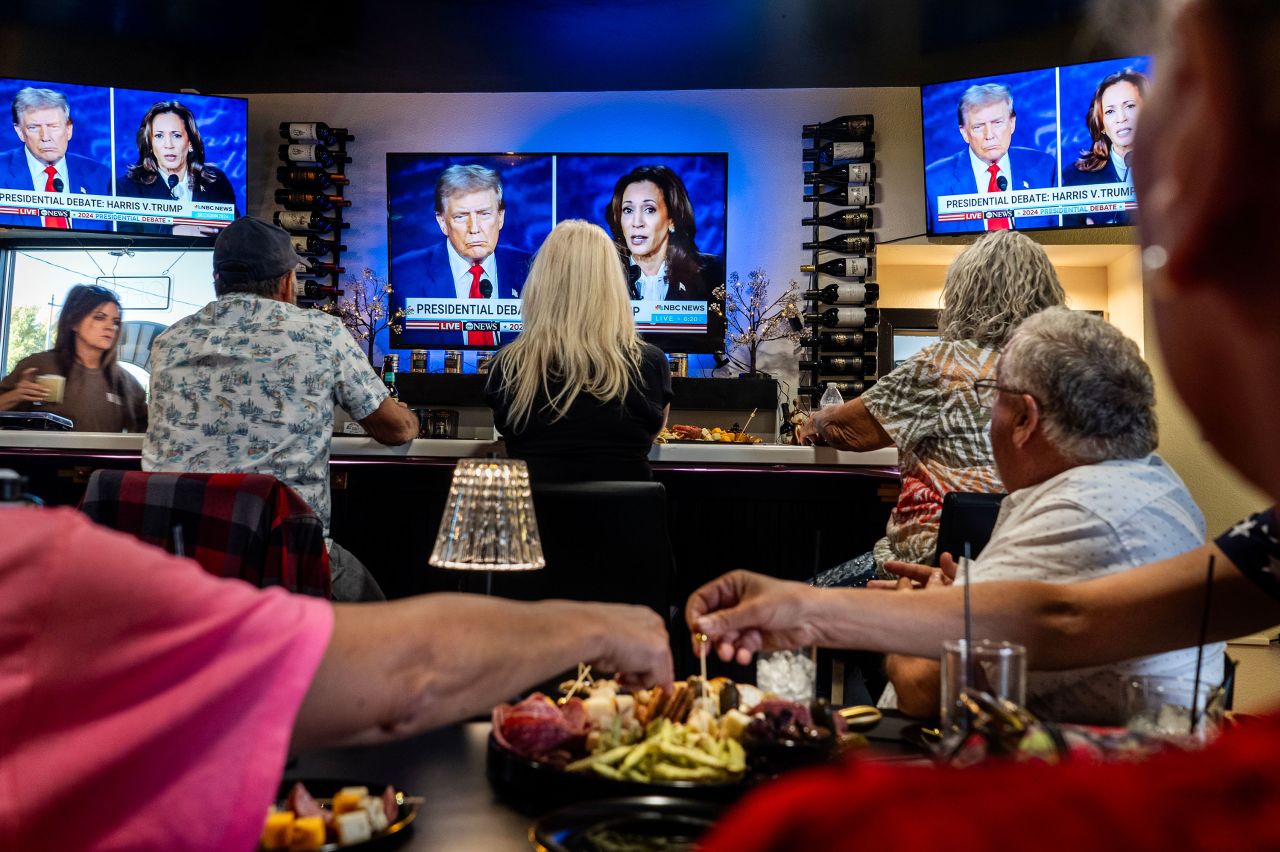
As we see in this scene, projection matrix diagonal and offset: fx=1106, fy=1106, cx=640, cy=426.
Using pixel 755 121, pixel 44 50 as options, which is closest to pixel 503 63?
pixel 755 121

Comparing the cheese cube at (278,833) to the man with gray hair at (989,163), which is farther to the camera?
the man with gray hair at (989,163)

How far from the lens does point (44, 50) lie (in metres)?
5.78

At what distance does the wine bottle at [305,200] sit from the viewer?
623cm

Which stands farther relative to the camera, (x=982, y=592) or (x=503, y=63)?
(x=503, y=63)

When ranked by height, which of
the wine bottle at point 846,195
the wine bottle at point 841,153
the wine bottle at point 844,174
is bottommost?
the wine bottle at point 846,195

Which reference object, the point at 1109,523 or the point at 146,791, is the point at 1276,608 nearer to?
the point at 1109,523

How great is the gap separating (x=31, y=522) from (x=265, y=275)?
2.52m

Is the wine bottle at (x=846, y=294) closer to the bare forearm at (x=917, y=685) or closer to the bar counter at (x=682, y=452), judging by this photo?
the bar counter at (x=682, y=452)

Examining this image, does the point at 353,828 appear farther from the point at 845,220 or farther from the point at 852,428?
the point at 845,220

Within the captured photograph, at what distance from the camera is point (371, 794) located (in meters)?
1.08

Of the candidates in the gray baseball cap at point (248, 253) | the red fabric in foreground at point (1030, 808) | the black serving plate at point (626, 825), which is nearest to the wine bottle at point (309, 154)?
the gray baseball cap at point (248, 253)

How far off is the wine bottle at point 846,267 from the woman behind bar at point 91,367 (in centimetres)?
365

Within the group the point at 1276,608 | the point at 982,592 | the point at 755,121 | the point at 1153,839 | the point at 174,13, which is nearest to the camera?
the point at 1153,839

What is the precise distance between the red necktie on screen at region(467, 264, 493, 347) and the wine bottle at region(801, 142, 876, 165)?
194 centimetres
